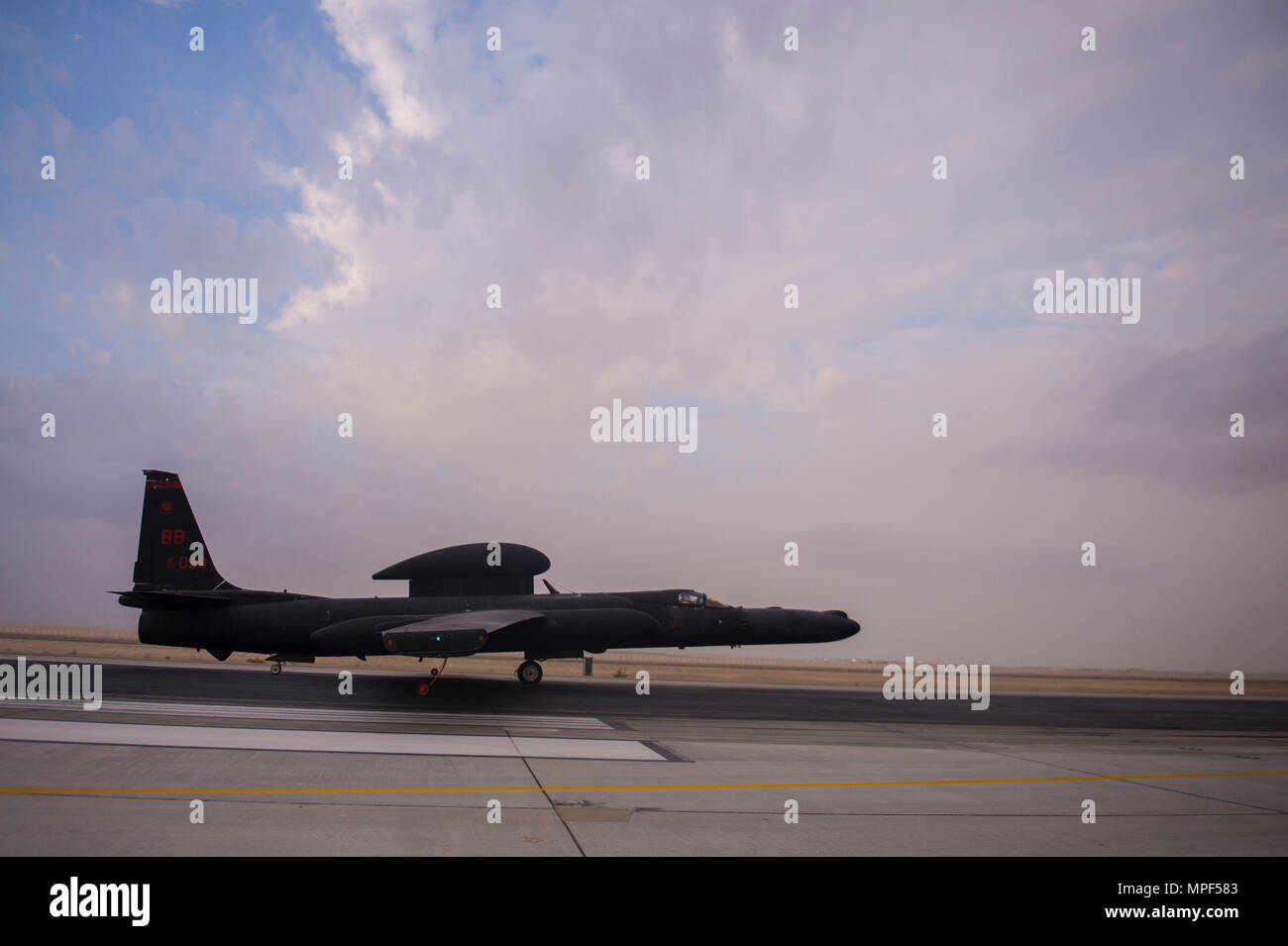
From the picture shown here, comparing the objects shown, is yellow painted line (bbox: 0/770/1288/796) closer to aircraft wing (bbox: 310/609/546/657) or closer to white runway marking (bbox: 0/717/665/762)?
white runway marking (bbox: 0/717/665/762)

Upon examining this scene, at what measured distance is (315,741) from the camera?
42.2 ft

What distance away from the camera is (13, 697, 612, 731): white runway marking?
15664 mm

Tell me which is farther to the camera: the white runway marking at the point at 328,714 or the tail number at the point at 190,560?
the tail number at the point at 190,560

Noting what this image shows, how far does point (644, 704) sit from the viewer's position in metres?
20.9

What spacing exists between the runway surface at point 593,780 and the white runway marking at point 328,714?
11 centimetres

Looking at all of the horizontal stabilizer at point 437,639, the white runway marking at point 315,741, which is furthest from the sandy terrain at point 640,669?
the white runway marking at point 315,741

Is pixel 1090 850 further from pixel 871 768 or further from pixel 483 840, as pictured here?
pixel 483 840

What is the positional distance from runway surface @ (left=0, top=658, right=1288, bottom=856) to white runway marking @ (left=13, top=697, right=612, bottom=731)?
108 mm

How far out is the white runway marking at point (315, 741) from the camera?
39.7ft

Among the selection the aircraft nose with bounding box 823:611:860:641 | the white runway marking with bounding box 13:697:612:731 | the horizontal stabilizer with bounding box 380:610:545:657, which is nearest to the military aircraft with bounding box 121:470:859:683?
the aircraft nose with bounding box 823:611:860:641

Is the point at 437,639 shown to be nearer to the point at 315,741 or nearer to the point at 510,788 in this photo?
the point at 315,741

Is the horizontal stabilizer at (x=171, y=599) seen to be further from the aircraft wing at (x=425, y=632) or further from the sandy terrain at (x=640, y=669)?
the sandy terrain at (x=640, y=669)
